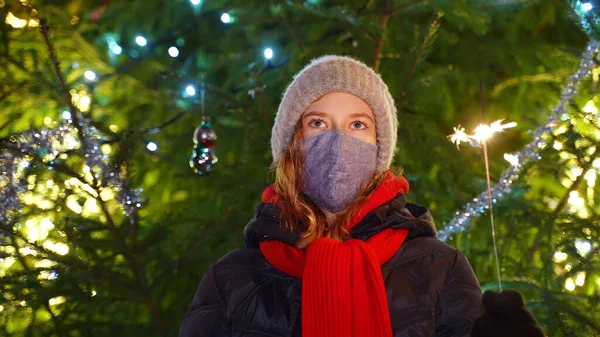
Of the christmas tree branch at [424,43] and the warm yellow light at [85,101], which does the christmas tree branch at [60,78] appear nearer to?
the warm yellow light at [85,101]

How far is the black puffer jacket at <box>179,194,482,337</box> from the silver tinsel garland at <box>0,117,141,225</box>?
1031 millimetres

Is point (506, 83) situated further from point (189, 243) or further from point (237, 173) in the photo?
point (189, 243)

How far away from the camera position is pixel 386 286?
2.21m

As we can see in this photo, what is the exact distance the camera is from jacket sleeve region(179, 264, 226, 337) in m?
2.36

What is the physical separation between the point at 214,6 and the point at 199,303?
2.06 m

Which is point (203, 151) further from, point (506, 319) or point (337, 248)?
point (506, 319)

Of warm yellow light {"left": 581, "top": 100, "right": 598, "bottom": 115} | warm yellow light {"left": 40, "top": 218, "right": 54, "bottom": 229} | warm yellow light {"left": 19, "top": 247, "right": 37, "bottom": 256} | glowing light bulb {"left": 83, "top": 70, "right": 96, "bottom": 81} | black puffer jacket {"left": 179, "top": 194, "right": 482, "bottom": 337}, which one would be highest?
glowing light bulb {"left": 83, "top": 70, "right": 96, "bottom": 81}

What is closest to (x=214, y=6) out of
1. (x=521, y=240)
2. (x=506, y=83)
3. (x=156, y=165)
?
(x=156, y=165)

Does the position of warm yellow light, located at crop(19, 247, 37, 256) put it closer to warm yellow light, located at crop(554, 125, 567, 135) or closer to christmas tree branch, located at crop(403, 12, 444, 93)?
christmas tree branch, located at crop(403, 12, 444, 93)

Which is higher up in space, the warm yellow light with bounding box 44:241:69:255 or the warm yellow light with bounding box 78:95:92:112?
the warm yellow light with bounding box 78:95:92:112

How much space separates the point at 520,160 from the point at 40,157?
2.17 metres

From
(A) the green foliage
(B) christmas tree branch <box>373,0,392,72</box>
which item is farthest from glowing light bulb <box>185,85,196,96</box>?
(B) christmas tree branch <box>373,0,392,72</box>

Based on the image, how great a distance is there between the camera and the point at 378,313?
6.93 ft

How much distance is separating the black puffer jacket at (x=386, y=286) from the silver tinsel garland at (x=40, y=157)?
40.6 inches
